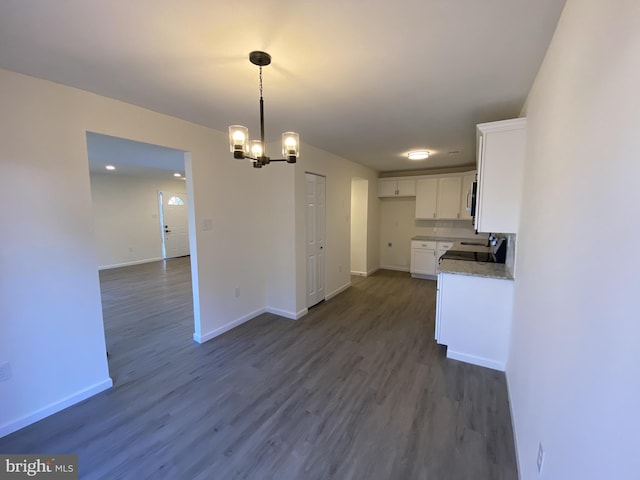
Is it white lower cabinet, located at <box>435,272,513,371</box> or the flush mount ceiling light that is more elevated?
the flush mount ceiling light

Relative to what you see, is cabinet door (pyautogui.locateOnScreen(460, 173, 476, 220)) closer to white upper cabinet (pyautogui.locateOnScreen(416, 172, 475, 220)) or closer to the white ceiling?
white upper cabinet (pyautogui.locateOnScreen(416, 172, 475, 220))

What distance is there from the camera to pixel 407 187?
20.2 feet

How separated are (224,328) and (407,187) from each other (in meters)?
4.83

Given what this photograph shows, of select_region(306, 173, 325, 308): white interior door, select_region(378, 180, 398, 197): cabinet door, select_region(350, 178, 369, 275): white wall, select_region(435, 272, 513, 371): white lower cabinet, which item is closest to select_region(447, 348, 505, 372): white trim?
select_region(435, 272, 513, 371): white lower cabinet

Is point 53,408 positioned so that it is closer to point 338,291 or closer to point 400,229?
point 338,291

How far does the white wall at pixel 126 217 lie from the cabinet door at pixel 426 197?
5918 millimetres

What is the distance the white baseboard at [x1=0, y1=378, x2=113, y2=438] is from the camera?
1.87m

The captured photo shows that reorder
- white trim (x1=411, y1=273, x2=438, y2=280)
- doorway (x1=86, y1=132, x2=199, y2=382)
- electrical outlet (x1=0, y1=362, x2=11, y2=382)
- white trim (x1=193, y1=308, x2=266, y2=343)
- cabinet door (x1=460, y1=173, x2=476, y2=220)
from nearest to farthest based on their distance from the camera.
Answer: electrical outlet (x1=0, y1=362, x2=11, y2=382)
white trim (x1=193, y1=308, x2=266, y2=343)
doorway (x1=86, y1=132, x2=199, y2=382)
cabinet door (x1=460, y1=173, x2=476, y2=220)
white trim (x1=411, y1=273, x2=438, y2=280)

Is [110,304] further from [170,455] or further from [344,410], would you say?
[344,410]

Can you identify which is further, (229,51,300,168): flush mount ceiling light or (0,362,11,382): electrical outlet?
(0,362,11,382): electrical outlet

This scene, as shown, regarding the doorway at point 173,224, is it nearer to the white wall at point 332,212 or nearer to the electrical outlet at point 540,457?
the white wall at point 332,212

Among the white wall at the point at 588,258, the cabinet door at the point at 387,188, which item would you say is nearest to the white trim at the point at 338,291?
the cabinet door at the point at 387,188

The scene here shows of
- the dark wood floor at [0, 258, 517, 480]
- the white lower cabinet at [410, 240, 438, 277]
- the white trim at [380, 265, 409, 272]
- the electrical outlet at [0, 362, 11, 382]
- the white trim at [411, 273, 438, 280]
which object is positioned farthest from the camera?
the white trim at [380, 265, 409, 272]

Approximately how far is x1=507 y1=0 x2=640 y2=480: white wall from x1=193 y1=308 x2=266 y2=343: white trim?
2.98 meters
